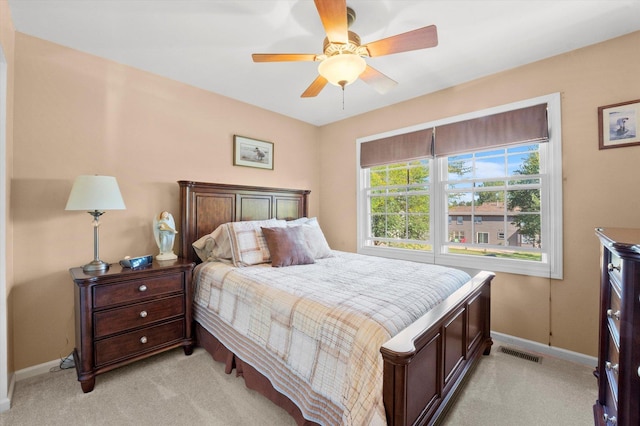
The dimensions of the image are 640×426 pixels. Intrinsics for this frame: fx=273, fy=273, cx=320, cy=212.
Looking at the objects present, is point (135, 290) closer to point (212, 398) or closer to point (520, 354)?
point (212, 398)

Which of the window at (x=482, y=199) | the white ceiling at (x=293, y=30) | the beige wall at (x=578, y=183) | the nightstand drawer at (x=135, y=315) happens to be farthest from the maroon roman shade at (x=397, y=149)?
the nightstand drawer at (x=135, y=315)

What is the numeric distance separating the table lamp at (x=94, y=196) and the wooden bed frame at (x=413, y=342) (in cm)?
70

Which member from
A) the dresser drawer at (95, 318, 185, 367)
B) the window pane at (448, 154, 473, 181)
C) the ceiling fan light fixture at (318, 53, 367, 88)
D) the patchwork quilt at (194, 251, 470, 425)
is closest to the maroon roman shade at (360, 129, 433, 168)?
the window pane at (448, 154, 473, 181)

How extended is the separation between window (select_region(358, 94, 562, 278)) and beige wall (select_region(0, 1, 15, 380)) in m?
3.41

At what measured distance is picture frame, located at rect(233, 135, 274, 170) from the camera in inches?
133

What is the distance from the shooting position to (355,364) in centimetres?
125

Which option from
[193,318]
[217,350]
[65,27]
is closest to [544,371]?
[217,350]

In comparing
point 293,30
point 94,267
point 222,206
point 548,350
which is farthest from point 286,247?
point 548,350

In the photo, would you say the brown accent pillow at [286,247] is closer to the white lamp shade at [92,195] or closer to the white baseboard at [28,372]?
the white lamp shade at [92,195]

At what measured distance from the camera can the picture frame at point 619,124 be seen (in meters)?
2.09

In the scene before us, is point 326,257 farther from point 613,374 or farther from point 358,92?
point 613,374

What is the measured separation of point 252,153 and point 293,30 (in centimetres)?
173

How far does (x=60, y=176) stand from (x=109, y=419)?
1882mm

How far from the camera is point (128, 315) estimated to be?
2.12m
